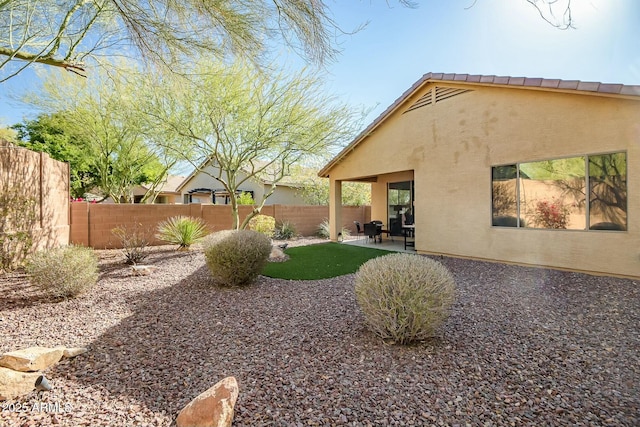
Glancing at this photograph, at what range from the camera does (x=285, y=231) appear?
54.7 ft

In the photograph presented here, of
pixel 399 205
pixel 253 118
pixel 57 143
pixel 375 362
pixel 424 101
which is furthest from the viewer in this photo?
pixel 57 143

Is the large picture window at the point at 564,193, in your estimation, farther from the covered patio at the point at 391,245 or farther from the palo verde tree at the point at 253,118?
the palo verde tree at the point at 253,118

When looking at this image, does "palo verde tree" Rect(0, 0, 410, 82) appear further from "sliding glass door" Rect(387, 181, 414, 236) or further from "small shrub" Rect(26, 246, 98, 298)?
"sliding glass door" Rect(387, 181, 414, 236)

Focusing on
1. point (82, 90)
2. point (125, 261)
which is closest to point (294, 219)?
point (125, 261)

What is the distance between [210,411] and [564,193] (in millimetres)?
8463

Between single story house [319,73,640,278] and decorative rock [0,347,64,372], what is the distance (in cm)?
917

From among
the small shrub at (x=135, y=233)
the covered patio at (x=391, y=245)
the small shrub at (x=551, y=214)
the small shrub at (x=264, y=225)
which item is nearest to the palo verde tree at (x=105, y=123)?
the small shrub at (x=135, y=233)

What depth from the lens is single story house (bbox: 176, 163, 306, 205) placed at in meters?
22.3

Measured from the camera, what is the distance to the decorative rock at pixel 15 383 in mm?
2877

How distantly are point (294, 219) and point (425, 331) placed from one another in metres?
14.3

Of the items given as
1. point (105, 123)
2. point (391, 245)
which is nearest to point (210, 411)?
point (391, 245)

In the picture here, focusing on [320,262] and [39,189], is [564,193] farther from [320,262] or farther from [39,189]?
[39,189]

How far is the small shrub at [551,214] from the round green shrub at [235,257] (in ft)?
22.0

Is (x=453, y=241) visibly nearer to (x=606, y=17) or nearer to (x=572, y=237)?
(x=572, y=237)
